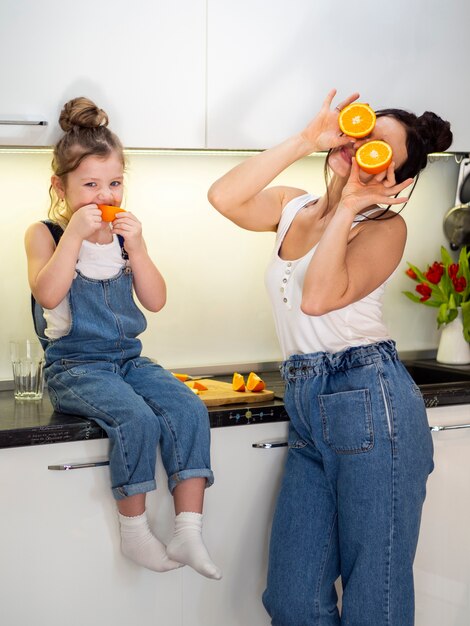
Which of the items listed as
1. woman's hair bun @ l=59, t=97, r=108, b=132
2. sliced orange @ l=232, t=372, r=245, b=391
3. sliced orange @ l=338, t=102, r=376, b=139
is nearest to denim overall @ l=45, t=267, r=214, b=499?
sliced orange @ l=232, t=372, r=245, b=391

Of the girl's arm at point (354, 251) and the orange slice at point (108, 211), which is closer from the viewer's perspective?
the girl's arm at point (354, 251)

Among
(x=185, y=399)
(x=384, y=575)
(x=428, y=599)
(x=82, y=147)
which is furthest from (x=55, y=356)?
(x=428, y=599)

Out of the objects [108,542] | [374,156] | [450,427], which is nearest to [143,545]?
[108,542]

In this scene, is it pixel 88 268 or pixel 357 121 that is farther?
pixel 88 268

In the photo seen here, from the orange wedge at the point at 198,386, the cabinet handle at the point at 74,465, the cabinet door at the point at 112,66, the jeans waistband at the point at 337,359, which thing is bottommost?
the cabinet handle at the point at 74,465

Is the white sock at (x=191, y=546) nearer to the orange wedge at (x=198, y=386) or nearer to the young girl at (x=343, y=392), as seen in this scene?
the young girl at (x=343, y=392)

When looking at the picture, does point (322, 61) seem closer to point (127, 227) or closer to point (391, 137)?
point (391, 137)

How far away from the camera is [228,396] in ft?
6.81

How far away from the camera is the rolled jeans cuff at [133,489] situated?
182 centimetres

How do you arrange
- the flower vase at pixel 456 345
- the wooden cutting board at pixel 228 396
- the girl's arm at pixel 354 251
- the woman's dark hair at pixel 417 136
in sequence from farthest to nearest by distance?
the flower vase at pixel 456 345
the wooden cutting board at pixel 228 396
the woman's dark hair at pixel 417 136
the girl's arm at pixel 354 251

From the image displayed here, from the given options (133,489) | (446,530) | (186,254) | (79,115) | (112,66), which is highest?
(112,66)

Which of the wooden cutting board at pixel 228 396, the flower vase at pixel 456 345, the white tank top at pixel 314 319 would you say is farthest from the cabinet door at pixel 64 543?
the flower vase at pixel 456 345

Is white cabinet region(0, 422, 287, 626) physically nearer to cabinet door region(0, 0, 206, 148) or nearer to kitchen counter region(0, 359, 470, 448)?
kitchen counter region(0, 359, 470, 448)

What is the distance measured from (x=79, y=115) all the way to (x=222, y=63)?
379mm
